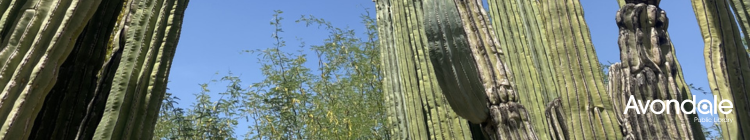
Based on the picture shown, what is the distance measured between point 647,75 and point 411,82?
1332 mm

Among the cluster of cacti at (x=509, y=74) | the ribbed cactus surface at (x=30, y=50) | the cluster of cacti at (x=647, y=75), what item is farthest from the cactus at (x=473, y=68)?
the ribbed cactus surface at (x=30, y=50)

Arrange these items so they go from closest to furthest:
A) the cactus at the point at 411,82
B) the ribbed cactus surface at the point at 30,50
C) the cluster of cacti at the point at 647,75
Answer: the ribbed cactus surface at the point at 30,50, the cluster of cacti at the point at 647,75, the cactus at the point at 411,82

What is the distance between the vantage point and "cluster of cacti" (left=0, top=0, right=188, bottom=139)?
3.91ft

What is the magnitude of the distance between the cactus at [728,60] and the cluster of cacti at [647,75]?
0.14 m

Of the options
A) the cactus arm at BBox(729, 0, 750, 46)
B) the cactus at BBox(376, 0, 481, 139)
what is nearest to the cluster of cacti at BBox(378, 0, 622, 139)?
the cactus at BBox(376, 0, 481, 139)

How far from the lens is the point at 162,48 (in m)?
1.55

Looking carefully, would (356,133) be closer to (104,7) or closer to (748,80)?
(748,80)

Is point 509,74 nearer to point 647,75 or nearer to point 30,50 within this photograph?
point 647,75

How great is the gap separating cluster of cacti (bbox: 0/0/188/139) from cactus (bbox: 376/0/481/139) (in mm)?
1437

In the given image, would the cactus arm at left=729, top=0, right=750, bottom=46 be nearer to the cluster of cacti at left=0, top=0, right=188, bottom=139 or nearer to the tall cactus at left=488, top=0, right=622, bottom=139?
the tall cactus at left=488, top=0, right=622, bottom=139

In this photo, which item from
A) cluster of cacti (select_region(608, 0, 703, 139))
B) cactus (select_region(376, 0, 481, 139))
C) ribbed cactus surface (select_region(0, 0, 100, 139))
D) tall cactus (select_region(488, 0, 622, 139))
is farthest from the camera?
cactus (select_region(376, 0, 481, 139))

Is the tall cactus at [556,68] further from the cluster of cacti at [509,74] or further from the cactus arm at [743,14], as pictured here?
the cactus arm at [743,14]

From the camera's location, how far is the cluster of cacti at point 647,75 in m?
2.25

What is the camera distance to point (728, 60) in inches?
96.0
